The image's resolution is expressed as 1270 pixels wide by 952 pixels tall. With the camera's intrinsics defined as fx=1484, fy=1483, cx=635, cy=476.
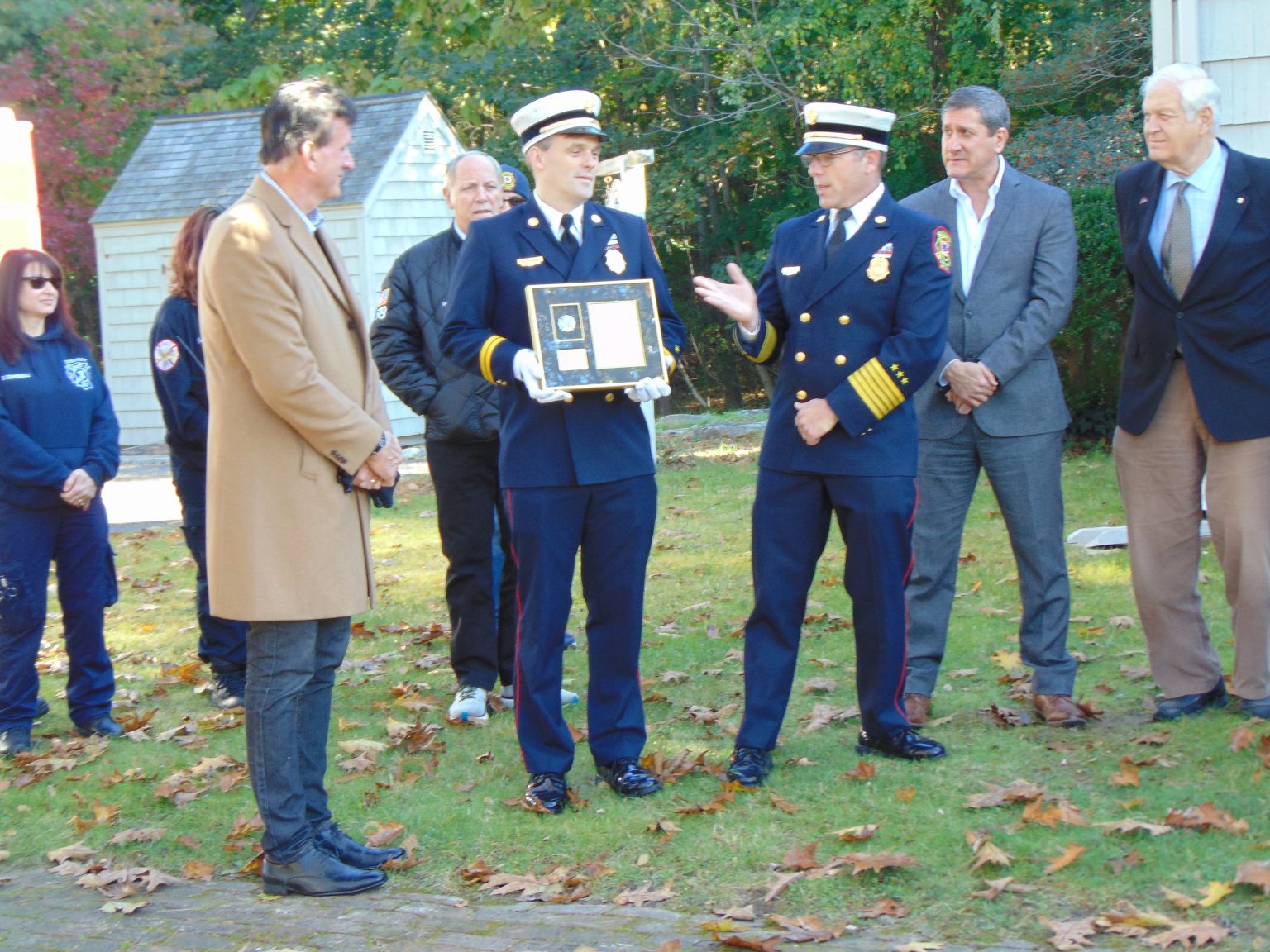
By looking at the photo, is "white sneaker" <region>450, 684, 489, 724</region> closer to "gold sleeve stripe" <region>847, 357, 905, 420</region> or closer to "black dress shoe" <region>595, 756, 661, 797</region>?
"black dress shoe" <region>595, 756, 661, 797</region>

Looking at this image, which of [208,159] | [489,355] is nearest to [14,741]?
[489,355]

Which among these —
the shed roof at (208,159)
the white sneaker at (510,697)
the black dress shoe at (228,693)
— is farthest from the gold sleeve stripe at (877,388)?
the shed roof at (208,159)

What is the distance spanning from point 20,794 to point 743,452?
1015cm

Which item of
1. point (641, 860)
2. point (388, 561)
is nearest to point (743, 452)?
point (388, 561)

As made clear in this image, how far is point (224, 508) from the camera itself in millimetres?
4477

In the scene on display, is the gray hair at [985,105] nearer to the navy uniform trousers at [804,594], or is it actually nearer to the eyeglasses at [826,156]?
the eyeglasses at [826,156]

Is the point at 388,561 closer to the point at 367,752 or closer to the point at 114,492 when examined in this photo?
the point at 367,752

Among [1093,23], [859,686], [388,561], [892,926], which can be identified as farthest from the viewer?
[1093,23]

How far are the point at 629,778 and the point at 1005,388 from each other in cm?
212

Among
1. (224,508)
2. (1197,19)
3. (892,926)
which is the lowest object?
(892,926)

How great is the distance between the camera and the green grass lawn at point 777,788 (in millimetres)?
4305

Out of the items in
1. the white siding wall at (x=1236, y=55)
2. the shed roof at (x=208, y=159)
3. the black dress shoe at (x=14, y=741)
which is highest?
the shed roof at (x=208, y=159)

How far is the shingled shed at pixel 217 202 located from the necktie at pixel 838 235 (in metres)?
14.1

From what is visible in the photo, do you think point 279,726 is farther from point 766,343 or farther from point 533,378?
point 766,343
